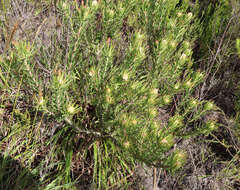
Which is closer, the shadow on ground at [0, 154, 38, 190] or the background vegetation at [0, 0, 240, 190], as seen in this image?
the background vegetation at [0, 0, 240, 190]

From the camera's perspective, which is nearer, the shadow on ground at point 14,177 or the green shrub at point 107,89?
the green shrub at point 107,89

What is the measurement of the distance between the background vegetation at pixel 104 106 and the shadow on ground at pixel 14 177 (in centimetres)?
1

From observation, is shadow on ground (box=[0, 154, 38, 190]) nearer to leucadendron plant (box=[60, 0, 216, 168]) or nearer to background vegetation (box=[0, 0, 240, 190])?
background vegetation (box=[0, 0, 240, 190])

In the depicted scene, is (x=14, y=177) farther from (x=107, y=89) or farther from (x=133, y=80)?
Result: (x=133, y=80)

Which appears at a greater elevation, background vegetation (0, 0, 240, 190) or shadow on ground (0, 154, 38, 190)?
background vegetation (0, 0, 240, 190)

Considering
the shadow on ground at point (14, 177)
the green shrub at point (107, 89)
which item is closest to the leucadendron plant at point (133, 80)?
the green shrub at point (107, 89)

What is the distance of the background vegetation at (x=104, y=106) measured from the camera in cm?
155

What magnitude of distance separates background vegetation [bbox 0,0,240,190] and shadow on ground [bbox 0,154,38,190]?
0.01 metres

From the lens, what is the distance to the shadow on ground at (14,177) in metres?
1.90

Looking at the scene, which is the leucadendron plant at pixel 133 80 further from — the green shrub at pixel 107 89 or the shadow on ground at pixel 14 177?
the shadow on ground at pixel 14 177

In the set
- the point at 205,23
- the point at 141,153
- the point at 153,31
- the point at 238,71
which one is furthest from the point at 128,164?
the point at 205,23

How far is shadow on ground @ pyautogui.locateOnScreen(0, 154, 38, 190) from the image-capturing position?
74.7 inches

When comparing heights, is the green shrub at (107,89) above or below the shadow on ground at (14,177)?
above

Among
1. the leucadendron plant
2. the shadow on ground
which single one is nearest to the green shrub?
the leucadendron plant
